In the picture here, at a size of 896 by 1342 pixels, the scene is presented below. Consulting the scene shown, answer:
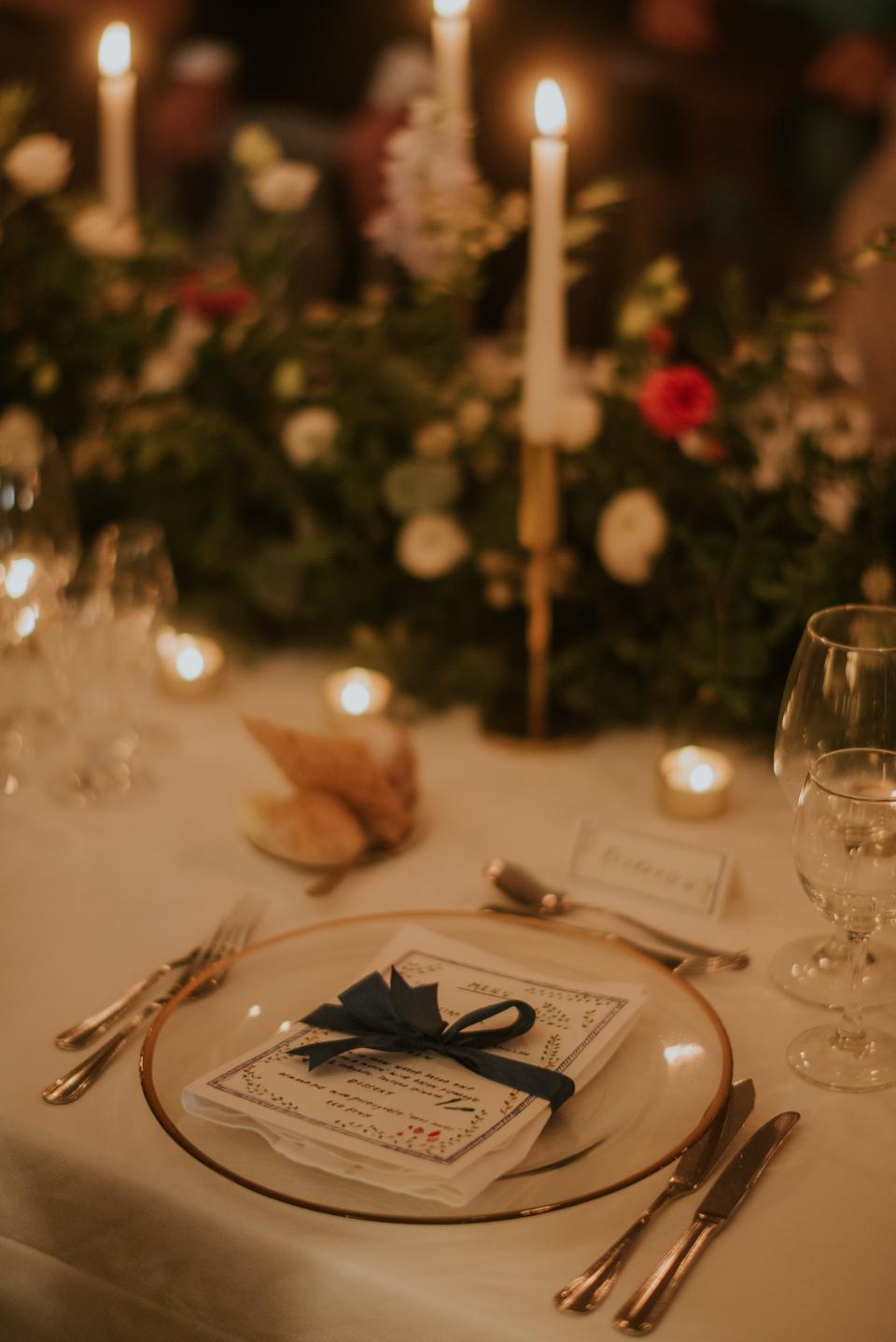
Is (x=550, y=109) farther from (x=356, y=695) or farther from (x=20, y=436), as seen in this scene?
(x=20, y=436)

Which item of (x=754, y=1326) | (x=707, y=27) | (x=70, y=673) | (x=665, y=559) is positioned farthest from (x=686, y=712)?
(x=707, y=27)

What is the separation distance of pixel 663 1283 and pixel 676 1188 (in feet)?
0.23

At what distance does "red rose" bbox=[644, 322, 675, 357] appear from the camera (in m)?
1.46

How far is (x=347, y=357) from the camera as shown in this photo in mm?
1655

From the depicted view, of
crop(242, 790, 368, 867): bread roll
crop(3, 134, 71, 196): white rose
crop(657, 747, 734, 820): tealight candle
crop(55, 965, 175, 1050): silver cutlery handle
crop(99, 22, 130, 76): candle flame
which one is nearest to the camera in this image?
crop(55, 965, 175, 1050): silver cutlery handle

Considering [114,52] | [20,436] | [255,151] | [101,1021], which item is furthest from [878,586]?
[114,52]

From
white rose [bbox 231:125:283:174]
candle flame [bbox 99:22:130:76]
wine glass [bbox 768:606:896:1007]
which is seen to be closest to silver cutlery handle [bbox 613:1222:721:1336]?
wine glass [bbox 768:606:896:1007]

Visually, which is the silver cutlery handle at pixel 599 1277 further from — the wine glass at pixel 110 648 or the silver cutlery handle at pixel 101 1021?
the wine glass at pixel 110 648

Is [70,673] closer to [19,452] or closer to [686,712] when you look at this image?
[19,452]

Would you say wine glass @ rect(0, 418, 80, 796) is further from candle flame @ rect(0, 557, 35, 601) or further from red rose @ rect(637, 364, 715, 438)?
red rose @ rect(637, 364, 715, 438)

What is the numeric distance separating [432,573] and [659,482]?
26 cm

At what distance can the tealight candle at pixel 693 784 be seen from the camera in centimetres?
130

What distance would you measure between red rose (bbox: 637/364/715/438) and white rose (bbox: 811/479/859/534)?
0.46 feet

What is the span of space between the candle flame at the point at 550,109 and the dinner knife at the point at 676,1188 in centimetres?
86
